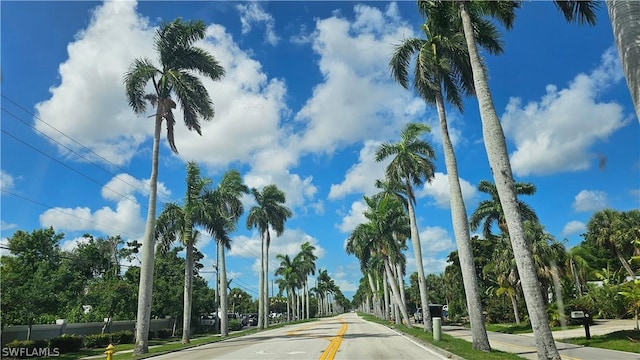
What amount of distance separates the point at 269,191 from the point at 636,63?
48.3 m

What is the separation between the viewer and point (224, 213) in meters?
34.2

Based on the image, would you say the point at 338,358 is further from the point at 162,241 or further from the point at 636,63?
the point at 162,241

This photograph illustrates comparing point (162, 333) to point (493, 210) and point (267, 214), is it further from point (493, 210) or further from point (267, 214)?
point (493, 210)

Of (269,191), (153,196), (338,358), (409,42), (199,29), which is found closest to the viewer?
(338,358)

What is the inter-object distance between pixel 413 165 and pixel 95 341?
2428 cm

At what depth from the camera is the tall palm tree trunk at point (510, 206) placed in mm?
11258

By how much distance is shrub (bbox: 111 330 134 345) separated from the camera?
1230 inches

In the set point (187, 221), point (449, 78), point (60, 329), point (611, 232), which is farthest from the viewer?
point (611, 232)

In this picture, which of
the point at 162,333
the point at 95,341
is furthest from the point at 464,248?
the point at 162,333

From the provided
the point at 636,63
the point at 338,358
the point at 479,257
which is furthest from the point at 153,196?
the point at 479,257

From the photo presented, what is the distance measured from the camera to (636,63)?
720 cm

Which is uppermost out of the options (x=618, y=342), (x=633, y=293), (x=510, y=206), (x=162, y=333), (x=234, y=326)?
(x=510, y=206)

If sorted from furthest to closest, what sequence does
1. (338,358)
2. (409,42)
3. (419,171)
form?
(419,171)
(409,42)
(338,358)

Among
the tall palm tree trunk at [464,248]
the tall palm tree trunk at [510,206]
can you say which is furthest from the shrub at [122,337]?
the tall palm tree trunk at [510,206]
